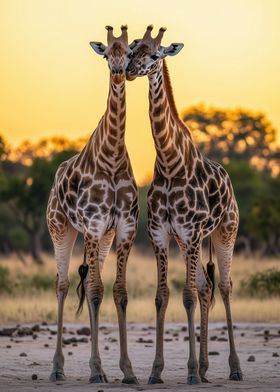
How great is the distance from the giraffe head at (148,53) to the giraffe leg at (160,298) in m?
1.64

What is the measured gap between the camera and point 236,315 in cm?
2070

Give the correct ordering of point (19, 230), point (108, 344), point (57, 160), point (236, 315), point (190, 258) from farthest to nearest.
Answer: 1. point (19, 230)
2. point (57, 160)
3. point (236, 315)
4. point (108, 344)
5. point (190, 258)

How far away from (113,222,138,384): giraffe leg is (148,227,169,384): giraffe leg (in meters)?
0.27

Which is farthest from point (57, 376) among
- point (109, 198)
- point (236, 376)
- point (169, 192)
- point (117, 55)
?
point (117, 55)

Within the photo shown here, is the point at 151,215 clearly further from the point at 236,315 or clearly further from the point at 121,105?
the point at 236,315

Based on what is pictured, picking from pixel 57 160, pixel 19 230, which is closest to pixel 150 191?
pixel 57 160

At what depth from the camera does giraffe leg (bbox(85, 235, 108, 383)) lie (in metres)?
12.3

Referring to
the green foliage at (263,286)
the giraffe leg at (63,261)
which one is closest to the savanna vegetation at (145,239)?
the green foliage at (263,286)

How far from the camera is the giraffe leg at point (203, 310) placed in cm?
1279

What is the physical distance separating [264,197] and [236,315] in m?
23.3

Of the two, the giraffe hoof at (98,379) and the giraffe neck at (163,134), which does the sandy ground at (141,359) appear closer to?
the giraffe hoof at (98,379)

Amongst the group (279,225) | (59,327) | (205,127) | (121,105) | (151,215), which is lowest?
(59,327)

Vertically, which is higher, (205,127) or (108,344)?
(205,127)

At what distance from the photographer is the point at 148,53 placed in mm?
12242
